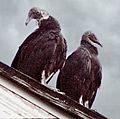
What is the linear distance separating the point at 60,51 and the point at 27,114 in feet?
7.34

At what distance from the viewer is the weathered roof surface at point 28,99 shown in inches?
242

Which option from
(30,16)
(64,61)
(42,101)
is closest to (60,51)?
(64,61)

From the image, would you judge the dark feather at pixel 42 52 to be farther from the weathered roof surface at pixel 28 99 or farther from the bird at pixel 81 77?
the weathered roof surface at pixel 28 99

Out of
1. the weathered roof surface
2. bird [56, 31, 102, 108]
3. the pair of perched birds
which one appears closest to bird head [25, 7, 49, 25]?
the pair of perched birds

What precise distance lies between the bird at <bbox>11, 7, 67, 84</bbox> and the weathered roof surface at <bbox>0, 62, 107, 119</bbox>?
4.16ft

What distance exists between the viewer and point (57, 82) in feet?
29.5

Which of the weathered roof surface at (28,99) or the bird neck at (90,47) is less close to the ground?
the bird neck at (90,47)

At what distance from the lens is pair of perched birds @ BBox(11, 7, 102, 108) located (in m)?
8.03

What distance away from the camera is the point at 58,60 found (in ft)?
27.0

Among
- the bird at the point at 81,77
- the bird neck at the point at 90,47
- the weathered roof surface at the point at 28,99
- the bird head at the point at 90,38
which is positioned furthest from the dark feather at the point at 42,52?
the weathered roof surface at the point at 28,99

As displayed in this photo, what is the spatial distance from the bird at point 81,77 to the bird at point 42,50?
0.45m

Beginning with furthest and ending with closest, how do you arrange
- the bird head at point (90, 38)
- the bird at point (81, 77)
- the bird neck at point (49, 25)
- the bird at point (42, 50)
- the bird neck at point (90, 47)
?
the bird head at point (90, 38)
the bird neck at point (90, 47)
the bird at point (81, 77)
the bird neck at point (49, 25)
the bird at point (42, 50)

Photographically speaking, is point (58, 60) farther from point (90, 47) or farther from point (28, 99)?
point (28, 99)

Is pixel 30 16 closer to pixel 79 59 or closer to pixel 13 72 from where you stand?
pixel 79 59
